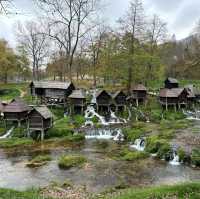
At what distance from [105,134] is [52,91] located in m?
13.5

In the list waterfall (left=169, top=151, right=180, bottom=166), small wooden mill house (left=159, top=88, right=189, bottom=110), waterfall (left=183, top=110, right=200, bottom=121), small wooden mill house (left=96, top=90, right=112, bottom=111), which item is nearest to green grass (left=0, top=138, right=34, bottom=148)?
small wooden mill house (left=96, top=90, right=112, bottom=111)

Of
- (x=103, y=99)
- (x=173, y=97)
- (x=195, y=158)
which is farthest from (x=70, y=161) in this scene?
(x=173, y=97)

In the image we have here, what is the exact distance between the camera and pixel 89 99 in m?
49.2

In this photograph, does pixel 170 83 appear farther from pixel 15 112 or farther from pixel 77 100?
pixel 15 112

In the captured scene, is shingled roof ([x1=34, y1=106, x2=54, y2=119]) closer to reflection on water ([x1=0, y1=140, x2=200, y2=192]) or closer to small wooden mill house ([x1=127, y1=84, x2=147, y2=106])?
reflection on water ([x1=0, y1=140, x2=200, y2=192])

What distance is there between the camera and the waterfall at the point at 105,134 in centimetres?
3547

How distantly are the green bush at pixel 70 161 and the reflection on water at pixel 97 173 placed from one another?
50cm

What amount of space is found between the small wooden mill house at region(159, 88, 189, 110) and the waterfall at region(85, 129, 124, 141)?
12.9 metres

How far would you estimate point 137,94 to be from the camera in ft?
156

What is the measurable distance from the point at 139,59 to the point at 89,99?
9.99 m

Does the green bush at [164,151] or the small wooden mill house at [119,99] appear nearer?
the green bush at [164,151]

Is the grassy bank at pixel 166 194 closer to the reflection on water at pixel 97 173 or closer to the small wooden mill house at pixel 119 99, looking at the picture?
the reflection on water at pixel 97 173

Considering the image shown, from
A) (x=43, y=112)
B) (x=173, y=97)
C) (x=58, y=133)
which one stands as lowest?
(x=58, y=133)

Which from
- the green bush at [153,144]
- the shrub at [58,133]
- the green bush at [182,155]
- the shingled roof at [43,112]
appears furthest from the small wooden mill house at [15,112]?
the green bush at [182,155]
